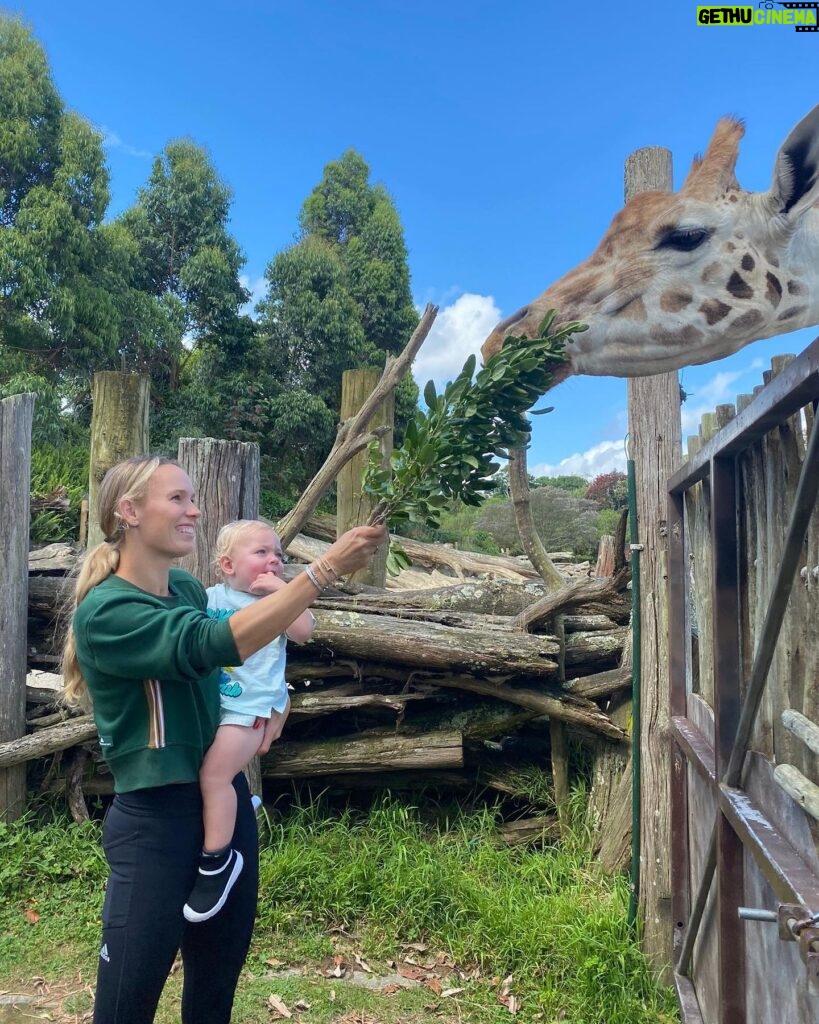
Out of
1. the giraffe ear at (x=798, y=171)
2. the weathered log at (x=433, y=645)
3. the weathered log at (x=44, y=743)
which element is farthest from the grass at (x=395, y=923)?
the giraffe ear at (x=798, y=171)

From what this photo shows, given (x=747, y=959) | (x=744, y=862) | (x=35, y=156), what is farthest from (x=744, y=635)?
(x=35, y=156)

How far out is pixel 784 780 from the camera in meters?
1.76

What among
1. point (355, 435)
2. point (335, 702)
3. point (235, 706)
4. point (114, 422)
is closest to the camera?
point (235, 706)

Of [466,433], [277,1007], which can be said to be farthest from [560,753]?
[466,433]

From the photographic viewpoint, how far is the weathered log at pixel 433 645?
4539 mm

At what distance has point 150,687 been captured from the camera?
2.13 meters

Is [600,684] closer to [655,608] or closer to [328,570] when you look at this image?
[655,608]

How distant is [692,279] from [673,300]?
0.07m

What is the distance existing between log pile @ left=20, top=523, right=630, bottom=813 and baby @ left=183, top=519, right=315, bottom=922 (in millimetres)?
1877

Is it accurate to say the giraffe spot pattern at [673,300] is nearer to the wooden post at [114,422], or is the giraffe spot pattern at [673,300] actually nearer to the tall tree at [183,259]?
the wooden post at [114,422]

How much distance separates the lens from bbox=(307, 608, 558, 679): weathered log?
179 inches

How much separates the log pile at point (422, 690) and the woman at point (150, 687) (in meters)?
2.32

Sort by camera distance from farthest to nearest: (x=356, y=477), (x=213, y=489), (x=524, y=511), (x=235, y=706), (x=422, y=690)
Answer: (x=356, y=477) → (x=422, y=690) → (x=213, y=489) → (x=524, y=511) → (x=235, y=706)

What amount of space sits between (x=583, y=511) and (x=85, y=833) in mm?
12266
